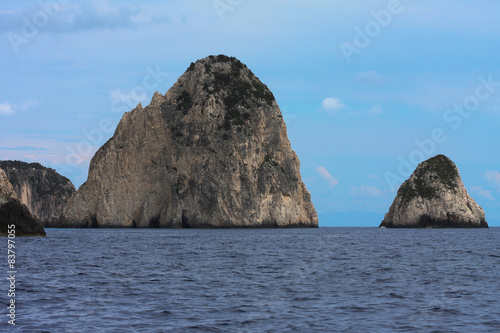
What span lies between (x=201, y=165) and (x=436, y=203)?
67.7 meters

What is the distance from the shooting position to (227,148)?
5566 inches

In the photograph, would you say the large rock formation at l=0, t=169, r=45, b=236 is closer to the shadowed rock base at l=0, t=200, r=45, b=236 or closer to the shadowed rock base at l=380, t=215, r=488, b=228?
the shadowed rock base at l=0, t=200, r=45, b=236

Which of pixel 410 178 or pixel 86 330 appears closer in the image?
pixel 86 330

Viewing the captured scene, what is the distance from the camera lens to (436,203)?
509ft

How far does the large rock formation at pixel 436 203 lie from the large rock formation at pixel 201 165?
2721cm

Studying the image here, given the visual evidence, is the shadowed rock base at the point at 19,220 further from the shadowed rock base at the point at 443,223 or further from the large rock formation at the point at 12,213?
the shadowed rock base at the point at 443,223

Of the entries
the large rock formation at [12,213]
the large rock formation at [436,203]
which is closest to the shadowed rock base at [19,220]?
the large rock formation at [12,213]

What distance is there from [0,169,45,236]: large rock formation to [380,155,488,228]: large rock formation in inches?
4477

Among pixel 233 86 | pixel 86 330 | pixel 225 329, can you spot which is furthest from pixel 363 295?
pixel 233 86

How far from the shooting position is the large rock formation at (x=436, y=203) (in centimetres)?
15500

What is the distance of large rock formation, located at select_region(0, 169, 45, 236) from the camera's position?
6241 centimetres

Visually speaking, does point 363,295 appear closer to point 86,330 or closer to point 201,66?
point 86,330

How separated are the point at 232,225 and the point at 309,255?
3436 inches

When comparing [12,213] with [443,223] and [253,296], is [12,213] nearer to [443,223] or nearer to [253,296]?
[253,296]
